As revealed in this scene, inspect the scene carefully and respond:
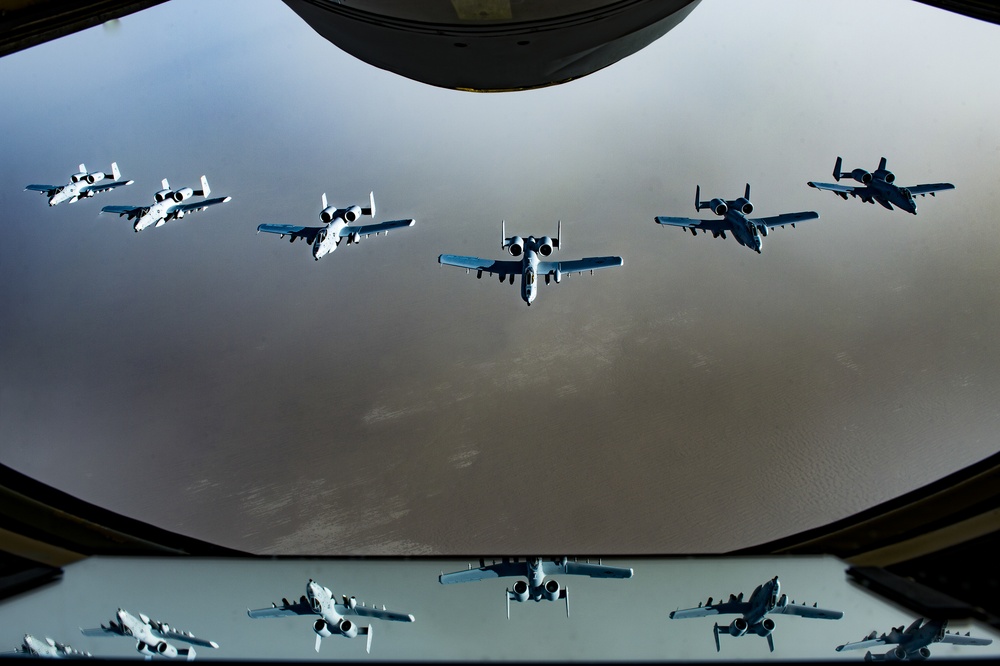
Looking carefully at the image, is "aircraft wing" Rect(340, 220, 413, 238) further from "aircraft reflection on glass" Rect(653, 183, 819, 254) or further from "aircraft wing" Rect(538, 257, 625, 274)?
"aircraft reflection on glass" Rect(653, 183, 819, 254)

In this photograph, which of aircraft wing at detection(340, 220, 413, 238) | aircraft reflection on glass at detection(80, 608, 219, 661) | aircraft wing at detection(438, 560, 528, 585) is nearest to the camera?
aircraft reflection on glass at detection(80, 608, 219, 661)

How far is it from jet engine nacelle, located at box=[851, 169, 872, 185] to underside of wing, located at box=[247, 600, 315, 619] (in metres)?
16.5

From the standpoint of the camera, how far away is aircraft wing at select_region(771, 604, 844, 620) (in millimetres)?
2455

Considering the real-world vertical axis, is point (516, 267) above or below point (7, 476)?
above

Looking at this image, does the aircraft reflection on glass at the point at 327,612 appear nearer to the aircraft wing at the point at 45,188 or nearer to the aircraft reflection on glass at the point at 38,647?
the aircraft reflection on glass at the point at 38,647

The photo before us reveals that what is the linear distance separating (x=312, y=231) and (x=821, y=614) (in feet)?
45.5

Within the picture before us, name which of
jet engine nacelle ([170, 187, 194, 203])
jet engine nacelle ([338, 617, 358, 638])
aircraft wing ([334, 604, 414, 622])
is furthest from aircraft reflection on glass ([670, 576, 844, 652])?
jet engine nacelle ([170, 187, 194, 203])

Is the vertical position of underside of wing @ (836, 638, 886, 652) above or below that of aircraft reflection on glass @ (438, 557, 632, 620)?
below

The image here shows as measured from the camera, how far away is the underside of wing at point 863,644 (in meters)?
2.08

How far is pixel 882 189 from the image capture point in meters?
14.9

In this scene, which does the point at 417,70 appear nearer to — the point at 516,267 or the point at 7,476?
the point at 7,476

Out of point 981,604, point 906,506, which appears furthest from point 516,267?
point 981,604

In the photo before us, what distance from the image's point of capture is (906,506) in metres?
2.96

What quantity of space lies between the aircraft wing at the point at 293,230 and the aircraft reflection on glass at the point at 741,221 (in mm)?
8788
